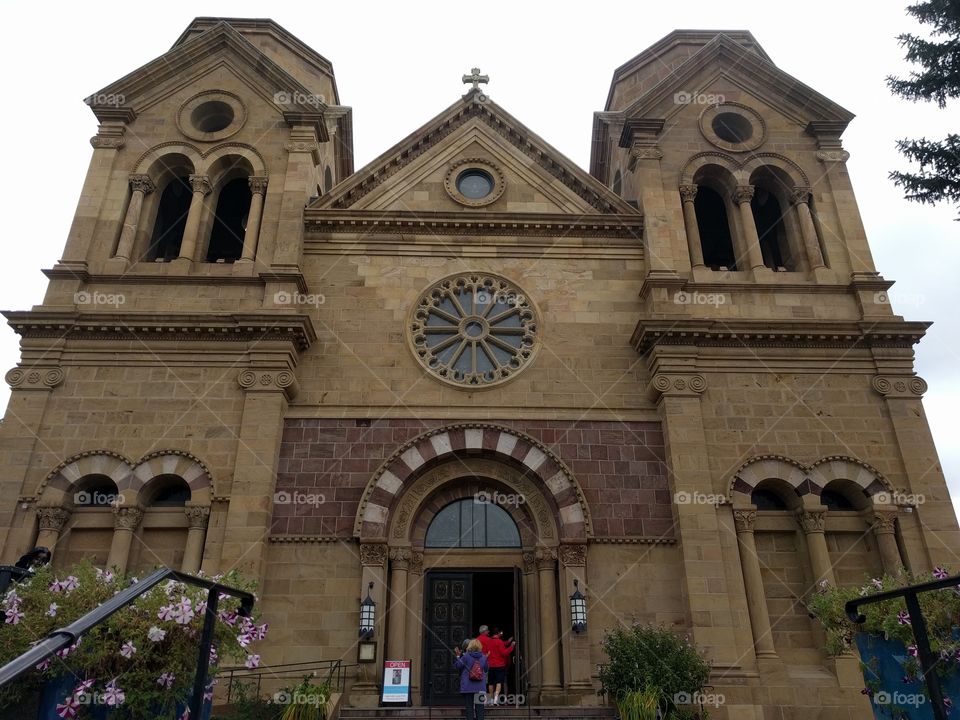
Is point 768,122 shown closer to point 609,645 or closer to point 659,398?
point 659,398

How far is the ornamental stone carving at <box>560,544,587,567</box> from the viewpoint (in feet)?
58.2

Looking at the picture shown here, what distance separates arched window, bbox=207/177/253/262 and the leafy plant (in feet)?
55.7

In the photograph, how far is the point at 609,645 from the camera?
15.5 meters

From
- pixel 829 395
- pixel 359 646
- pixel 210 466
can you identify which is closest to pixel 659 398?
pixel 829 395

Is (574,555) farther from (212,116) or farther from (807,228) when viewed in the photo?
(212,116)

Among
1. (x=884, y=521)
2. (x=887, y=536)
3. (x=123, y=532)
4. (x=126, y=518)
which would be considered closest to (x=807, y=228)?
(x=884, y=521)

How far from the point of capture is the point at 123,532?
17531mm

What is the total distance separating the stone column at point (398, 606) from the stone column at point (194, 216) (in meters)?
10.8

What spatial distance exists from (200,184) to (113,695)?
16.6m

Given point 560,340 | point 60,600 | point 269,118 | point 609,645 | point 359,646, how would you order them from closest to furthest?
1. point 60,600
2. point 609,645
3. point 359,646
4. point 560,340
5. point 269,118

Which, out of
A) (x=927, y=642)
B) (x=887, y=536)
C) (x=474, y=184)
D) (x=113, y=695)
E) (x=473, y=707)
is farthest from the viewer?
(x=474, y=184)

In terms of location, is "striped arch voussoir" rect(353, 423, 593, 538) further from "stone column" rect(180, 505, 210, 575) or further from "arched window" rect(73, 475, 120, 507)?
"arched window" rect(73, 475, 120, 507)

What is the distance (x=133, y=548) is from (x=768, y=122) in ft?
74.9

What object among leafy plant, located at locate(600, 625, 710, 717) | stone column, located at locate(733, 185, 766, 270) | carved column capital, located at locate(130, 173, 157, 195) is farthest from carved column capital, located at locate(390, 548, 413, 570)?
carved column capital, located at locate(130, 173, 157, 195)
